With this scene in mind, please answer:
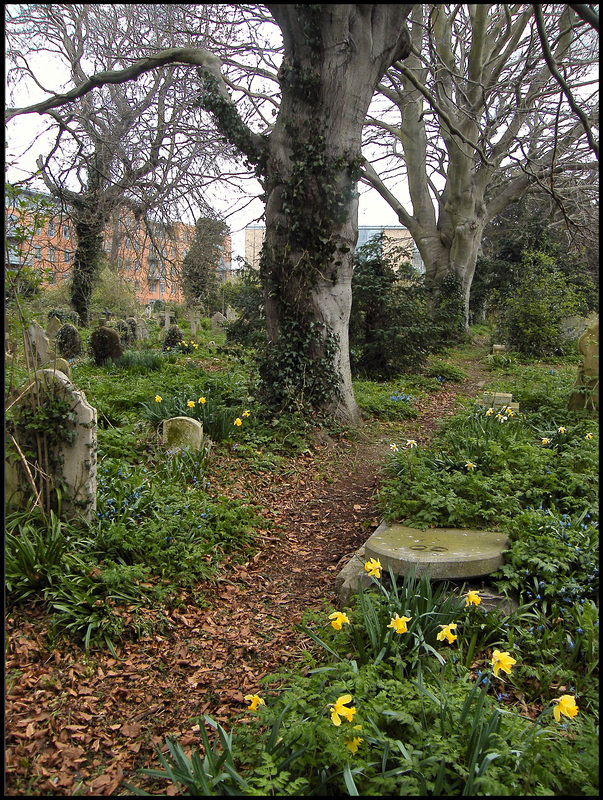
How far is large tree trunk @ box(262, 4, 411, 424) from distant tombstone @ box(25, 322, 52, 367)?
304 cm

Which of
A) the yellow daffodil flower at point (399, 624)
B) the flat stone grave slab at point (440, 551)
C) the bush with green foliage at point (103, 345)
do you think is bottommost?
the yellow daffodil flower at point (399, 624)

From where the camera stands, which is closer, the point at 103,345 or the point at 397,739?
the point at 397,739

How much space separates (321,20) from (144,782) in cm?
693

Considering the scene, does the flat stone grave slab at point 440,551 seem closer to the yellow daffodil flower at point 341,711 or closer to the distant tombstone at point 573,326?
the yellow daffodil flower at point 341,711

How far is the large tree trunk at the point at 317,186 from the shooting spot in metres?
6.19

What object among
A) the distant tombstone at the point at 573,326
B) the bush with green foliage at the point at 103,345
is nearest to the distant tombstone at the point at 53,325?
the bush with green foliage at the point at 103,345

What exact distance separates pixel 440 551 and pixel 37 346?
321 centimetres

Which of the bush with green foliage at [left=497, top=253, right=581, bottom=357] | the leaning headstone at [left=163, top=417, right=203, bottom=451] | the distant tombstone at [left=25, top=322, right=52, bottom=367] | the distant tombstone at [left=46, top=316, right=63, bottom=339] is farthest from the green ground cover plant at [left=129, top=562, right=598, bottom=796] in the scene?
the bush with green foliage at [left=497, top=253, right=581, bottom=357]

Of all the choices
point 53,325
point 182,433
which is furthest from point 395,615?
point 53,325

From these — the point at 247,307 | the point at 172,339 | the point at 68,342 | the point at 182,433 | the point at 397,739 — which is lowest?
the point at 397,739

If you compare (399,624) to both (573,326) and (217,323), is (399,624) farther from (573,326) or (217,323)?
(217,323)

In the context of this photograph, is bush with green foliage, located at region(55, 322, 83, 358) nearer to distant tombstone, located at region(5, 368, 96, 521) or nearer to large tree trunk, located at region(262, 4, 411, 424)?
large tree trunk, located at region(262, 4, 411, 424)

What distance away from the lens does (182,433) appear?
543cm

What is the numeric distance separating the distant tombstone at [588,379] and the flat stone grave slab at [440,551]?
339 centimetres
